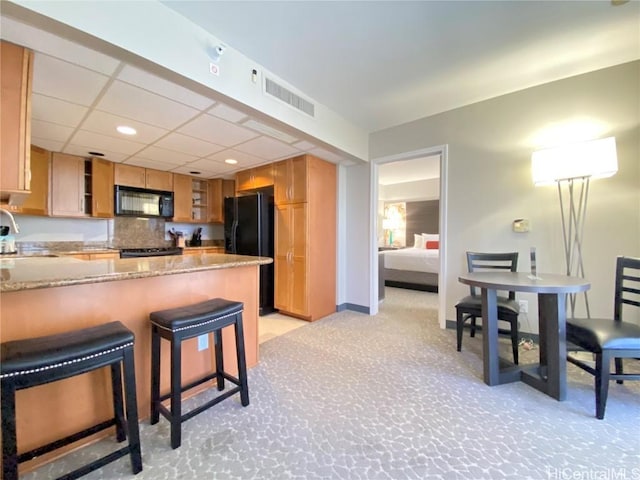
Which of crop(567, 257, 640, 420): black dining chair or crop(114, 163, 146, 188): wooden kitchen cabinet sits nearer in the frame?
crop(567, 257, 640, 420): black dining chair

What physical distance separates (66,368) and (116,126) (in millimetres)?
2451

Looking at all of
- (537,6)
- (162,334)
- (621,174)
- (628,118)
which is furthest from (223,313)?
(628,118)

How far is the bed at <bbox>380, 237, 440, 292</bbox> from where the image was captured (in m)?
5.26

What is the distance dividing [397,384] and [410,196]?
645cm

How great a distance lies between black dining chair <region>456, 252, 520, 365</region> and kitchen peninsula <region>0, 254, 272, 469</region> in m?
2.17

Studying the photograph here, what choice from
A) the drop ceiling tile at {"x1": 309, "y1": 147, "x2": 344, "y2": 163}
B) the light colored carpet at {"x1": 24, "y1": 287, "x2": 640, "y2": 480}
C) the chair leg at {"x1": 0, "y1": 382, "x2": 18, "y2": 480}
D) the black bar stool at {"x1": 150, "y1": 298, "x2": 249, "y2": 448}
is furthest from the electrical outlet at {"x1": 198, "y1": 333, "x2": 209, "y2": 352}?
the drop ceiling tile at {"x1": 309, "y1": 147, "x2": 344, "y2": 163}

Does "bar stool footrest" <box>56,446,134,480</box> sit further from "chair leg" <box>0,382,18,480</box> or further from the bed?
the bed

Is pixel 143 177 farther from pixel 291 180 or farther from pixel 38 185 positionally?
pixel 291 180

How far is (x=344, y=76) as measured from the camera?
2.45m

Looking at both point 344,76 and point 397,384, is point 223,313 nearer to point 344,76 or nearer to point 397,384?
point 397,384

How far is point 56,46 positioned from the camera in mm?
1526

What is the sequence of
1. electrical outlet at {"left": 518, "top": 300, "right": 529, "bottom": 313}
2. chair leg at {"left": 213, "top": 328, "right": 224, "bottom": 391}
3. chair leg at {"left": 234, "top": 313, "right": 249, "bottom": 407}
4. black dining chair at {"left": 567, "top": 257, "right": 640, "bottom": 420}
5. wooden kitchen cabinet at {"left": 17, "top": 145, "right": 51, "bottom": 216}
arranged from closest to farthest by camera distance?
black dining chair at {"left": 567, "top": 257, "right": 640, "bottom": 420} → chair leg at {"left": 234, "top": 313, "right": 249, "bottom": 407} → chair leg at {"left": 213, "top": 328, "right": 224, "bottom": 391} → electrical outlet at {"left": 518, "top": 300, "right": 529, "bottom": 313} → wooden kitchen cabinet at {"left": 17, "top": 145, "right": 51, "bottom": 216}

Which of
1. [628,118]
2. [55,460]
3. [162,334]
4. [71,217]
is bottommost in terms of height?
[55,460]

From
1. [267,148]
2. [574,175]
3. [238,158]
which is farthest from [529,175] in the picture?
[238,158]
